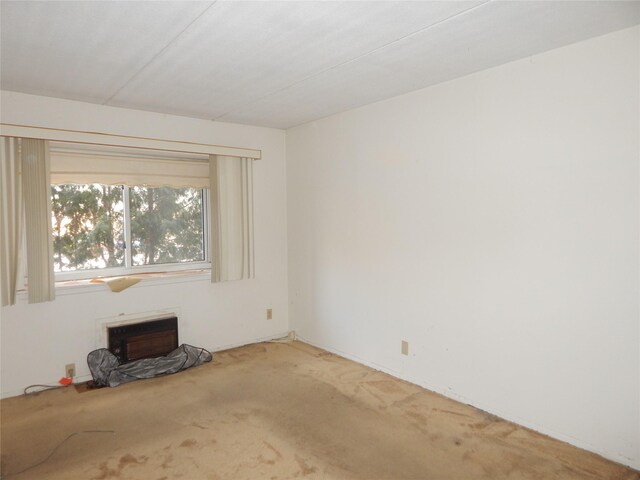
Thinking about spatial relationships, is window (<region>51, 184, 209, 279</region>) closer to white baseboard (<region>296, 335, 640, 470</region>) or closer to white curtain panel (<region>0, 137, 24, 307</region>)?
white curtain panel (<region>0, 137, 24, 307</region>)

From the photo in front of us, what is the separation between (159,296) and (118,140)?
139 centimetres

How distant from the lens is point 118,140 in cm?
339

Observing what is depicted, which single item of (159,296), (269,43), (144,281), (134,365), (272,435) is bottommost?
(272,435)

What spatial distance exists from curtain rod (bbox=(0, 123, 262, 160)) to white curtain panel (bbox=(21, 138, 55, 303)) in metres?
0.08

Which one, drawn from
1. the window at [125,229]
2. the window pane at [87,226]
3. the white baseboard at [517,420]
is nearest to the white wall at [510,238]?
the white baseboard at [517,420]

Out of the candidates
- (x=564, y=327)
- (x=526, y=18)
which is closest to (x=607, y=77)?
(x=526, y=18)

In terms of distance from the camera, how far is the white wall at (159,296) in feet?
10.2

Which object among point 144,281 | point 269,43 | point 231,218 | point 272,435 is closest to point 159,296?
point 144,281

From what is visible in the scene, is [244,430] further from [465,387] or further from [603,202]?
[603,202]

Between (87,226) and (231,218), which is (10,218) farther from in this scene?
(231,218)

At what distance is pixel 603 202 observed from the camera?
2213 millimetres

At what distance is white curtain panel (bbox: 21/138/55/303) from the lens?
3033mm

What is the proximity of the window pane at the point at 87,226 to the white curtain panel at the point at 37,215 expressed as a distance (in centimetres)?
22

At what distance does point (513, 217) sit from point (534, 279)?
0.40 m
